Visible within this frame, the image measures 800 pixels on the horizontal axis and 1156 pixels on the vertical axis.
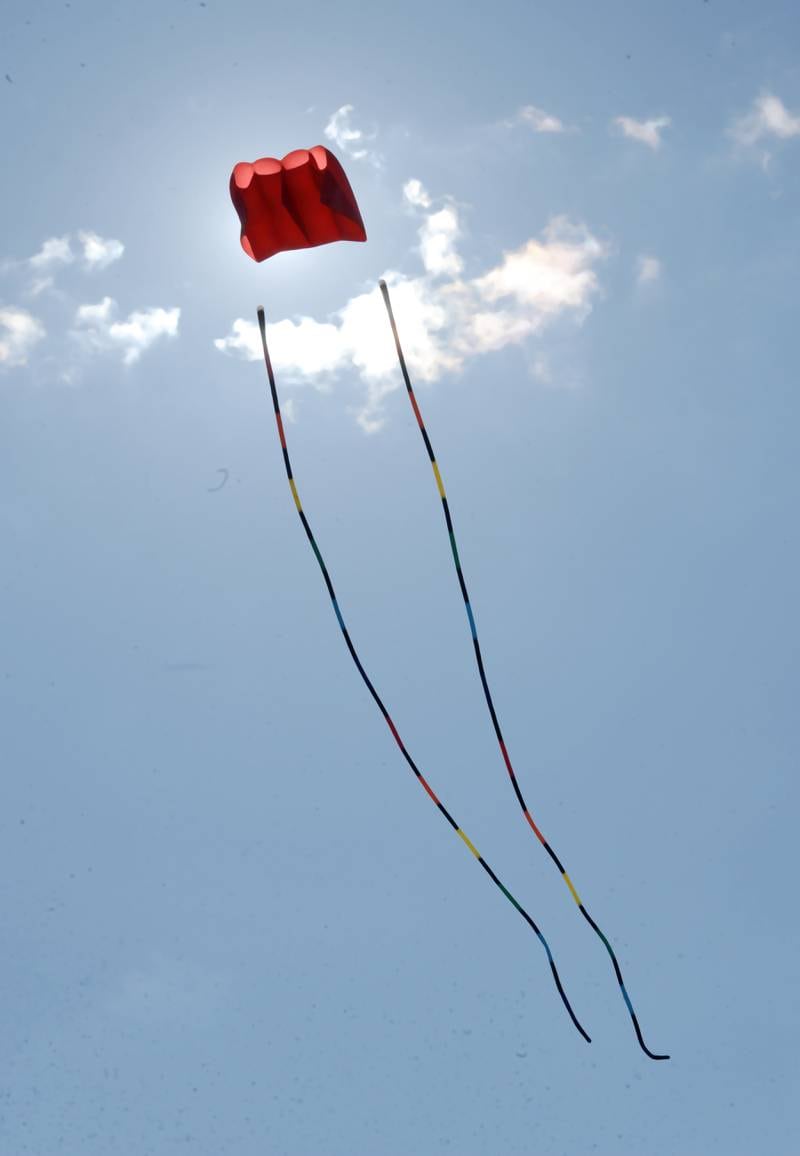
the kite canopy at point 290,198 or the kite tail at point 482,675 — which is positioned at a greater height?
the kite canopy at point 290,198

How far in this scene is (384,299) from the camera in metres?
11.1

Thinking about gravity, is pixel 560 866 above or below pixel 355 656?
below

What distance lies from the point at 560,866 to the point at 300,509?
4.97 meters

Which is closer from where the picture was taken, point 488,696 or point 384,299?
point 488,696

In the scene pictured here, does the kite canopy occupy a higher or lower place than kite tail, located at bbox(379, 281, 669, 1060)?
higher

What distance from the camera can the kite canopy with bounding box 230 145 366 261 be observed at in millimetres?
12711

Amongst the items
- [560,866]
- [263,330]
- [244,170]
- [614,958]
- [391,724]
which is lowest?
[614,958]

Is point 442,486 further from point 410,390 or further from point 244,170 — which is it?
point 244,170

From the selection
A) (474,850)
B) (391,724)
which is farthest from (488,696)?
(474,850)

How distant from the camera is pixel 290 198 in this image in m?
12.8

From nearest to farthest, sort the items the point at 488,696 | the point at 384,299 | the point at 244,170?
the point at 488,696 < the point at 384,299 < the point at 244,170

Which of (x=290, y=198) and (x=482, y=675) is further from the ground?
(x=290, y=198)

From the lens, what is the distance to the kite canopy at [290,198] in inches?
500

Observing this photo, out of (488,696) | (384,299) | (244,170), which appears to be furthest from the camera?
(244,170)
